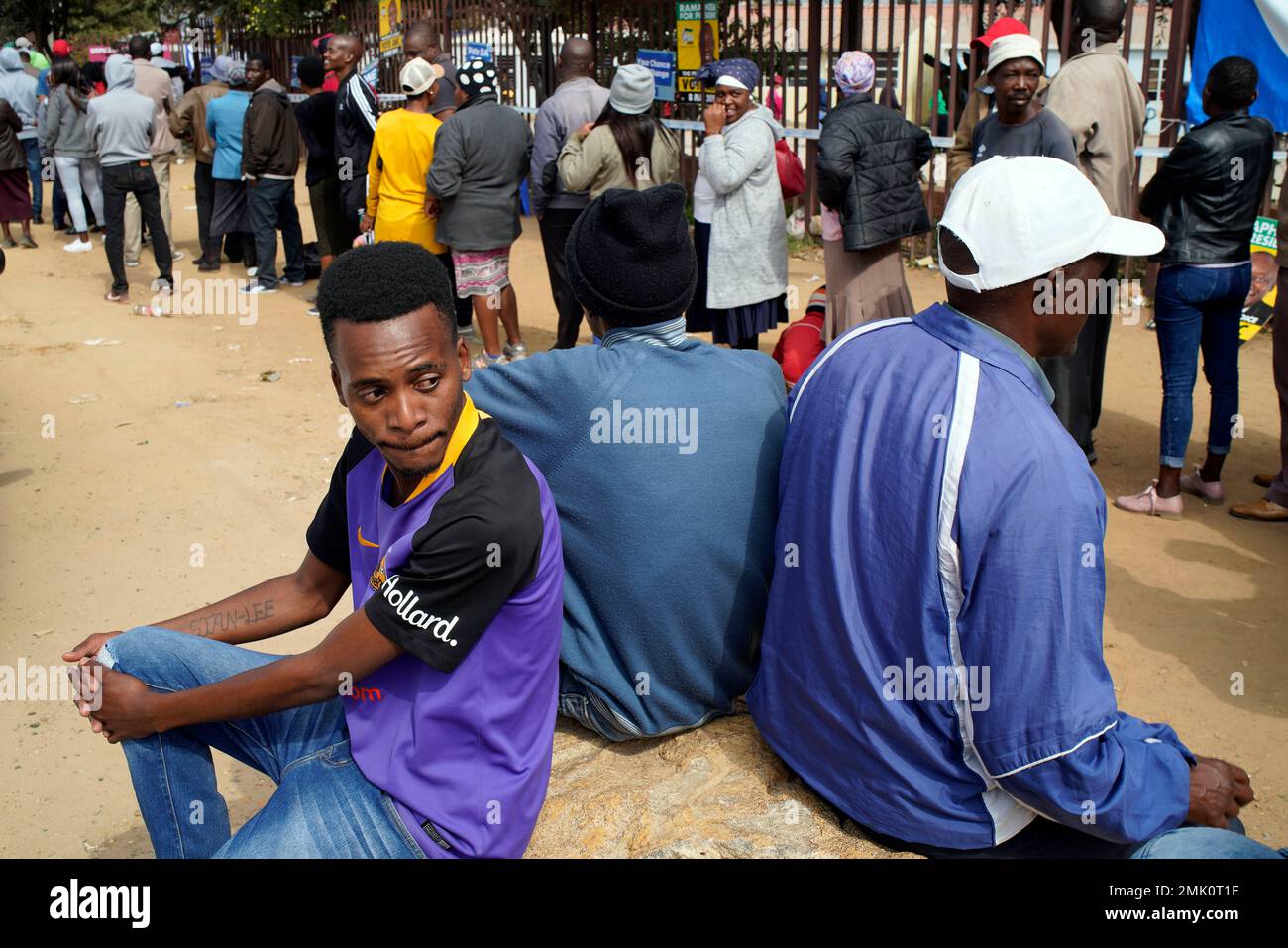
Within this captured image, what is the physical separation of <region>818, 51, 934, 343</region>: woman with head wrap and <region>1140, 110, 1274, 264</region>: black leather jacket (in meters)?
1.32

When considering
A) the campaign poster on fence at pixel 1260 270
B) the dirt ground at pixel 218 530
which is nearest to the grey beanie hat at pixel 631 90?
the dirt ground at pixel 218 530

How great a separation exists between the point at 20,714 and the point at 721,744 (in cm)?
287

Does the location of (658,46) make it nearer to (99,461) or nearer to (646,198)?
(99,461)

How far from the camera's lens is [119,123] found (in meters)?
10.1

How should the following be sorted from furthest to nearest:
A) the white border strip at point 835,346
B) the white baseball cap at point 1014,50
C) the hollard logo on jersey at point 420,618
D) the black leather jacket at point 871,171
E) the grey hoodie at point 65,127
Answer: the grey hoodie at point 65,127, the black leather jacket at point 871,171, the white baseball cap at point 1014,50, the white border strip at point 835,346, the hollard logo on jersey at point 420,618

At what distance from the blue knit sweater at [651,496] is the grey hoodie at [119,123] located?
8.98 m

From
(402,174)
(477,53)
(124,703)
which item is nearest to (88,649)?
(124,703)

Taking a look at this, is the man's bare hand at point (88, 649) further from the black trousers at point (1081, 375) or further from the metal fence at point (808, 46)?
the metal fence at point (808, 46)

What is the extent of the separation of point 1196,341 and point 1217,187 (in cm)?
73

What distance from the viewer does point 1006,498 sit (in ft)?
6.66

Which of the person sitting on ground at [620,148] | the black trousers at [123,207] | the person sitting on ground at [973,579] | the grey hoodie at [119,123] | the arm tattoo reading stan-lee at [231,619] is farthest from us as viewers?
the black trousers at [123,207]

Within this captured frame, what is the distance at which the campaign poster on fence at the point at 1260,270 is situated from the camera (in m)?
5.81
